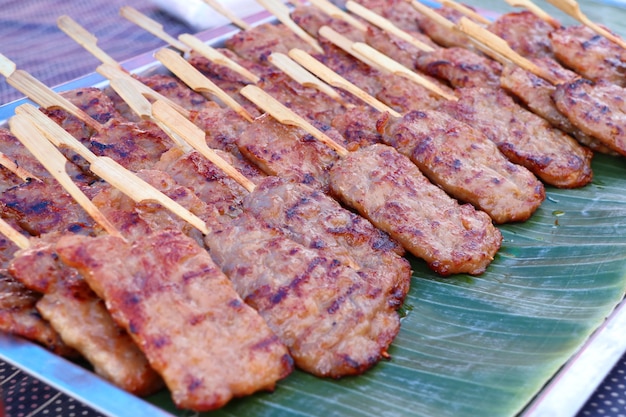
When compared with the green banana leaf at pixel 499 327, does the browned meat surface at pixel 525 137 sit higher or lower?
higher

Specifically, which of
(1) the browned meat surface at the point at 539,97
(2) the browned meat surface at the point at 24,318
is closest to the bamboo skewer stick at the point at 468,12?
(1) the browned meat surface at the point at 539,97

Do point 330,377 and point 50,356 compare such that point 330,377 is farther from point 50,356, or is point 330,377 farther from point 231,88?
point 231,88

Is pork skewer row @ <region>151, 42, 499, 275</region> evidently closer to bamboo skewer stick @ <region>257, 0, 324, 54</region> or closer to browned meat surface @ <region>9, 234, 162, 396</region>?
browned meat surface @ <region>9, 234, 162, 396</region>

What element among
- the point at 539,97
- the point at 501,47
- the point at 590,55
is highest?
the point at 590,55

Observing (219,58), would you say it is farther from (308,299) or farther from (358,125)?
(308,299)

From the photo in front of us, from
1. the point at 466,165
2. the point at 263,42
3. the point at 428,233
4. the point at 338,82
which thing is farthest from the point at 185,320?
the point at 263,42

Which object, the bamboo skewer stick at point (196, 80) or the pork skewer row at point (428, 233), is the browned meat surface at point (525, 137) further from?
the bamboo skewer stick at point (196, 80)

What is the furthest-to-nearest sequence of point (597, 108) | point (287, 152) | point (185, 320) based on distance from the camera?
1. point (597, 108)
2. point (287, 152)
3. point (185, 320)
